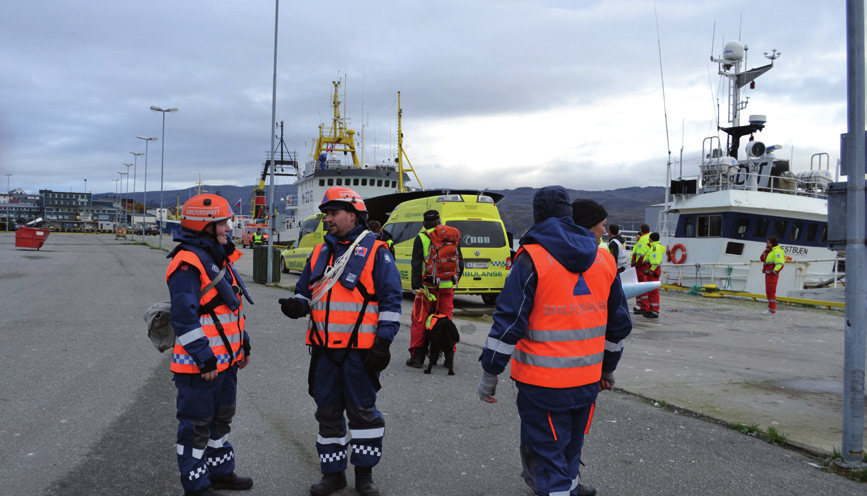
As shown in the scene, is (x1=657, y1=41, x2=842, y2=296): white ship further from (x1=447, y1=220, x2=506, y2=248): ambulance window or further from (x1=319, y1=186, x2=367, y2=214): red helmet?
(x1=319, y1=186, x2=367, y2=214): red helmet

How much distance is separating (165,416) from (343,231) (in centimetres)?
266

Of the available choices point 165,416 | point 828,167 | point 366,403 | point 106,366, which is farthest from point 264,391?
point 828,167

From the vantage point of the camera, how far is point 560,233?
10.6ft

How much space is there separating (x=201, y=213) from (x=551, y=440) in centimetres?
237

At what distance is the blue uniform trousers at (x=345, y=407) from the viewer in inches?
151

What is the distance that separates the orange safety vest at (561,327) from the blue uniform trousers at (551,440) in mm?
162

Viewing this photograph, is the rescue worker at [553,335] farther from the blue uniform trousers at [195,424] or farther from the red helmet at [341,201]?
the blue uniform trousers at [195,424]

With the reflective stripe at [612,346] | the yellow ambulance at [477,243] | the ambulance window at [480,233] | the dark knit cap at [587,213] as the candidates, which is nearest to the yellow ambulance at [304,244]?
the yellow ambulance at [477,243]

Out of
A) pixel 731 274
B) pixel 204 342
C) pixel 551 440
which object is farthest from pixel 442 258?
pixel 731 274

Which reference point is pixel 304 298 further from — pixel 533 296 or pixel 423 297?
pixel 423 297

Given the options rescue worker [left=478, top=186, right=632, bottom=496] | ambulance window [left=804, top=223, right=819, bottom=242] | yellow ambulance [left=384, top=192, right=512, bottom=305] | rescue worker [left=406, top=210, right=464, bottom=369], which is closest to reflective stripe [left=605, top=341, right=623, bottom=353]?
rescue worker [left=478, top=186, right=632, bottom=496]

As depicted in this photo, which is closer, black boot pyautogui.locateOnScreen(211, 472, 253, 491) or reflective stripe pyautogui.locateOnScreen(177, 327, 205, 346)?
reflective stripe pyautogui.locateOnScreen(177, 327, 205, 346)

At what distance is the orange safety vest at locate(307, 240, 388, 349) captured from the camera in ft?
12.5

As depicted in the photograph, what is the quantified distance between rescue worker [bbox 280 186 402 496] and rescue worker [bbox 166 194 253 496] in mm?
425
